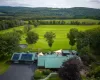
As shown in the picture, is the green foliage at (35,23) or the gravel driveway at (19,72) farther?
the green foliage at (35,23)

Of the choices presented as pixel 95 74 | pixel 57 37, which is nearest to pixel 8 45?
pixel 95 74

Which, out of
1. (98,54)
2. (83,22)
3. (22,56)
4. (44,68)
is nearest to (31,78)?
(44,68)

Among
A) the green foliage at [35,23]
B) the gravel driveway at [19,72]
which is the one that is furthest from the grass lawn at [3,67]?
the green foliage at [35,23]

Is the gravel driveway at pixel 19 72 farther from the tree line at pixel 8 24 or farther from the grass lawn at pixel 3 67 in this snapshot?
the tree line at pixel 8 24

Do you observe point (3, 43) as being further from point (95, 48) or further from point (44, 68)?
point (95, 48)

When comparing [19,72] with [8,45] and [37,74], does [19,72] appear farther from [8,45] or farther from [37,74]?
[8,45]

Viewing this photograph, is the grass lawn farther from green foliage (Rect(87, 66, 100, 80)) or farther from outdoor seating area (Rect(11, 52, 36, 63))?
green foliage (Rect(87, 66, 100, 80))

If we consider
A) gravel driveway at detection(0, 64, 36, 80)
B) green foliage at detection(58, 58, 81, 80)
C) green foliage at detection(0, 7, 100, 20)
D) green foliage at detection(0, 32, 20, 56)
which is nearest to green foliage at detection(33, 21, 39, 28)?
green foliage at detection(0, 7, 100, 20)
